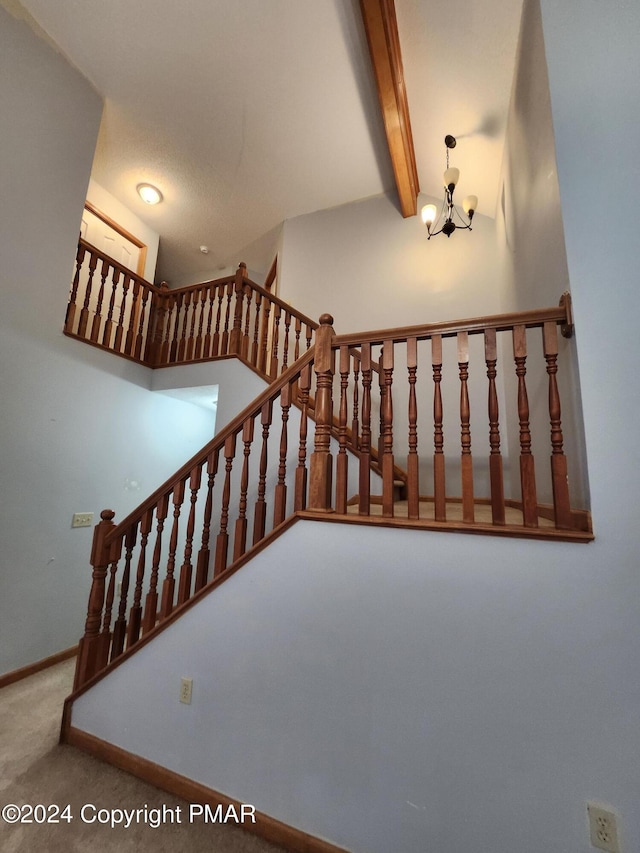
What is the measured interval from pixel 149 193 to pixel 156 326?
61.3 inches

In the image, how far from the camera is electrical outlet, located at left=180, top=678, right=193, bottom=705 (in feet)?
4.94

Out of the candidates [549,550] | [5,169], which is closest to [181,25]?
[5,169]

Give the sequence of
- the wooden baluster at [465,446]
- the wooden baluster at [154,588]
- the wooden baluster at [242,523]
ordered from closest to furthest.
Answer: the wooden baluster at [465,446], the wooden baluster at [242,523], the wooden baluster at [154,588]

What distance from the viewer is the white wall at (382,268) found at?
11.0 feet

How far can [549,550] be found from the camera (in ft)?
3.62

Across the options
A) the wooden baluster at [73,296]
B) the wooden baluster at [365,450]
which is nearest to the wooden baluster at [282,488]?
the wooden baluster at [365,450]

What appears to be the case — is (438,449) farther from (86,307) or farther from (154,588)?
(86,307)

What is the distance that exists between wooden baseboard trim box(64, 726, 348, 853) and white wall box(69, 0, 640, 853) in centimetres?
4

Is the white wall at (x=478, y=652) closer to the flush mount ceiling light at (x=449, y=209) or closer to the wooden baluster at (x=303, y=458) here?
the wooden baluster at (x=303, y=458)

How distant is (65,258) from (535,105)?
10.4 feet

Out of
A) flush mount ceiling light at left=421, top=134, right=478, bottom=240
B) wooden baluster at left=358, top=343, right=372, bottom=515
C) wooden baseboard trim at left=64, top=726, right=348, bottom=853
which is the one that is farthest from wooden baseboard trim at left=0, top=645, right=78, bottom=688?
flush mount ceiling light at left=421, top=134, right=478, bottom=240

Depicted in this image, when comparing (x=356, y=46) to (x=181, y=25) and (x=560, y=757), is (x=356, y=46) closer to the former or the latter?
(x=181, y=25)

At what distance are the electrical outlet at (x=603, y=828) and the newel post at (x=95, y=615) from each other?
6.81 ft

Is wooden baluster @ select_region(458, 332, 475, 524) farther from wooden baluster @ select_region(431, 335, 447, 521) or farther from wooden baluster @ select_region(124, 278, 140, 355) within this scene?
wooden baluster @ select_region(124, 278, 140, 355)
